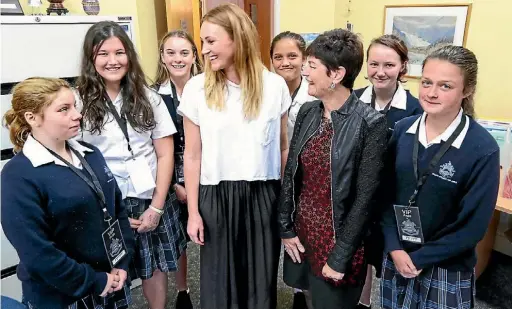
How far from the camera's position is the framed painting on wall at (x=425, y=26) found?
269cm

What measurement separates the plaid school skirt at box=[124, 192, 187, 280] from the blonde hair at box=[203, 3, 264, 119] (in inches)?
24.5

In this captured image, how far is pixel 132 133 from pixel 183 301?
3.71 feet

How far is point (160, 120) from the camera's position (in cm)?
163

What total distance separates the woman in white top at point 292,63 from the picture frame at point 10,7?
4.43ft

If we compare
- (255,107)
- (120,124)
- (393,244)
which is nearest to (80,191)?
(120,124)

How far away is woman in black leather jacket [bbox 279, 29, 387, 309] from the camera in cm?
126

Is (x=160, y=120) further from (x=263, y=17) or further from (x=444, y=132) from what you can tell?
(x=263, y=17)

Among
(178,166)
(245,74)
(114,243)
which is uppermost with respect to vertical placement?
(245,74)

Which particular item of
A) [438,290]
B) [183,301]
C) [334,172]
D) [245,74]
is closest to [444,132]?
[334,172]

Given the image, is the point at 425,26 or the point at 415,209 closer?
the point at 415,209

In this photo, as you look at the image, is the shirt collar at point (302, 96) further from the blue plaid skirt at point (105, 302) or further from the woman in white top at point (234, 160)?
the blue plaid skirt at point (105, 302)

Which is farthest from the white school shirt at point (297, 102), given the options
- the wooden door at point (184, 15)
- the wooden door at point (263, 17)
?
the wooden door at point (263, 17)

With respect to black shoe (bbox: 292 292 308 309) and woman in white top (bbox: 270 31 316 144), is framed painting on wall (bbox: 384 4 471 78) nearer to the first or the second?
woman in white top (bbox: 270 31 316 144)

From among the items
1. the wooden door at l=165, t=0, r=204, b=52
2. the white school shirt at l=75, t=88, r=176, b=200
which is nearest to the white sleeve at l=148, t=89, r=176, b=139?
the white school shirt at l=75, t=88, r=176, b=200
